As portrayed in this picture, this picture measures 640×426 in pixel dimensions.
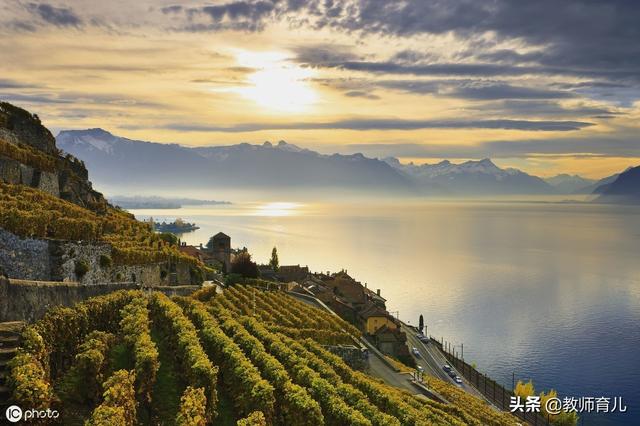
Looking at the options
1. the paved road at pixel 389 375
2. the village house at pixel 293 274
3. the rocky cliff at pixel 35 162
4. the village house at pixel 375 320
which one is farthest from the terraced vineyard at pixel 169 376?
the village house at pixel 293 274

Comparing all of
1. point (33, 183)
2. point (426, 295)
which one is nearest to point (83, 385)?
point (33, 183)

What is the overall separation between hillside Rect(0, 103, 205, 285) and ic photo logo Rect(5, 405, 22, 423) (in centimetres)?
1553

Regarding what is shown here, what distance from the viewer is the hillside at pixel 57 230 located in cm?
3216

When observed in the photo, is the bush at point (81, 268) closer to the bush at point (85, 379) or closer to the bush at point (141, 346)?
the bush at point (141, 346)

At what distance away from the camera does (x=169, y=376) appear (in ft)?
76.2

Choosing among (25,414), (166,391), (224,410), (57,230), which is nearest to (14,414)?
(25,414)

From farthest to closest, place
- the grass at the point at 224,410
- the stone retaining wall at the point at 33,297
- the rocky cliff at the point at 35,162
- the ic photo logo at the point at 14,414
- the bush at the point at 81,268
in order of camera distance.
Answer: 1. the rocky cliff at the point at 35,162
2. the bush at the point at 81,268
3. the stone retaining wall at the point at 33,297
4. the grass at the point at 224,410
5. the ic photo logo at the point at 14,414

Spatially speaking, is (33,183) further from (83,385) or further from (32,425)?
(32,425)

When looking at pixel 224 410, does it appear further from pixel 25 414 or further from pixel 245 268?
pixel 245 268

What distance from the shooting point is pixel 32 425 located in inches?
595

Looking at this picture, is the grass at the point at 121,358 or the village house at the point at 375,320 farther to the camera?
the village house at the point at 375,320

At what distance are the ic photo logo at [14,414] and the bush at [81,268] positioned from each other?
2275 centimetres

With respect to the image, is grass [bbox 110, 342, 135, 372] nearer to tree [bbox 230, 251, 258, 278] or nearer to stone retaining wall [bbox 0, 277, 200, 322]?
stone retaining wall [bbox 0, 277, 200, 322]

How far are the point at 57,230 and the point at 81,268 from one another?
2.98 m
